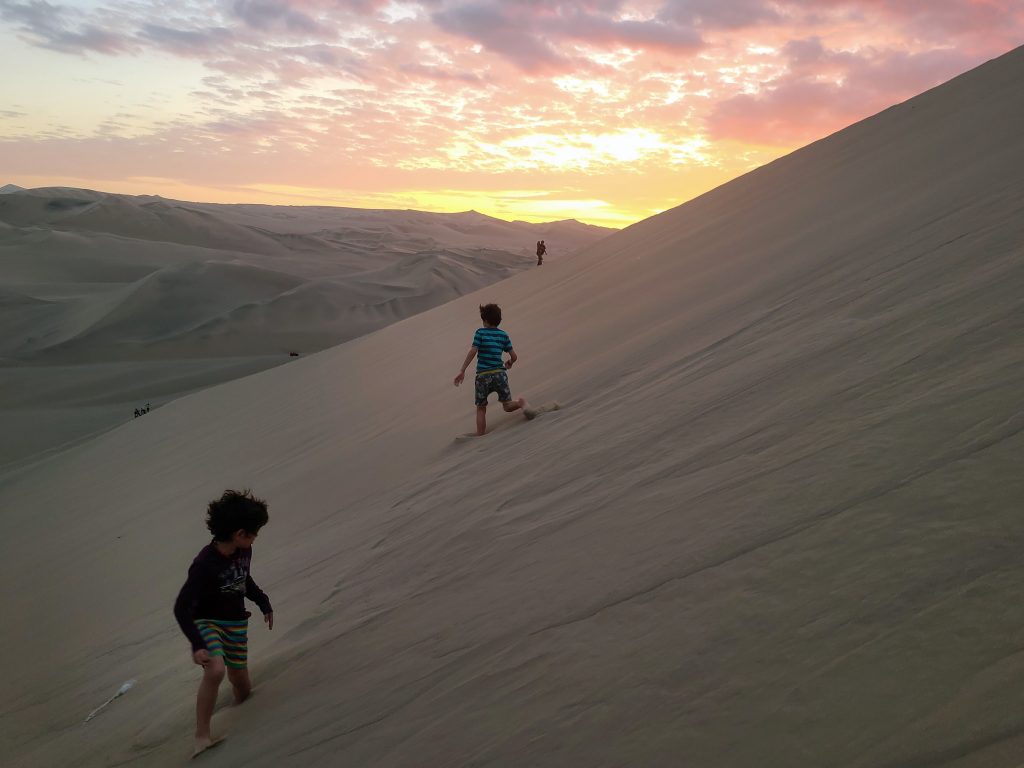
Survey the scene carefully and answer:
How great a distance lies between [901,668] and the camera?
5.11 feet

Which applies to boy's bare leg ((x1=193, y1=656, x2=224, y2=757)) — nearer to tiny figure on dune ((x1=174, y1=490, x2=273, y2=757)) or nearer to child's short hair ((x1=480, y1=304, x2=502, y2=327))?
tiny figure on dune ((x1=174, y1=490, x2=273, y2=757))

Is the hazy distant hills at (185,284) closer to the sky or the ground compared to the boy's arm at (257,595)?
closer to the sky

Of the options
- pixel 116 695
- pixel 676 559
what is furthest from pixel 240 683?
pixel 676 559

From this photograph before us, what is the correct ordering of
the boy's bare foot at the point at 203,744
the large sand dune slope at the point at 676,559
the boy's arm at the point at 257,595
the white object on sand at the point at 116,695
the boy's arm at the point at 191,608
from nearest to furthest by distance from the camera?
the large sand dune slope at the point at 676,559
the boy's bare foot at the point at 203,744
the boy's arm at the point at 191,608
the boy's arm at the point at 257,595
the white object on sand at the point at 116,695

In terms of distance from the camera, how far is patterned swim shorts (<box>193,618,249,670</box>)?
111 inches

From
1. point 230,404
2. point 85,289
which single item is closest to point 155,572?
point 230,404

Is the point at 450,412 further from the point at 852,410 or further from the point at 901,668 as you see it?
the point at 901,668

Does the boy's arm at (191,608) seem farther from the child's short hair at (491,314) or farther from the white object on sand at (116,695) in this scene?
the child's short hair at (491,314)

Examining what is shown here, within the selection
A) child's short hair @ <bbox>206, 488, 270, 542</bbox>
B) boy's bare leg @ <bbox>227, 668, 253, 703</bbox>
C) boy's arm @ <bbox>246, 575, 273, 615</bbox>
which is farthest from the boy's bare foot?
child's short hair @ <bbox>206, 488, 270, 542</bbox>

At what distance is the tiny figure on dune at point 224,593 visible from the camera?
2.79m

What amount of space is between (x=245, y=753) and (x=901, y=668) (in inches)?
71.2

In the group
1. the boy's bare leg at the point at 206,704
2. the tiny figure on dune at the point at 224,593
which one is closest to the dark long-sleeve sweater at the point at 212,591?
the tiny figure on dune at the point at 224,593

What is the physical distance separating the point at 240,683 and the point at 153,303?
30.8 m

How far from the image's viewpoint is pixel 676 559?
232cm
